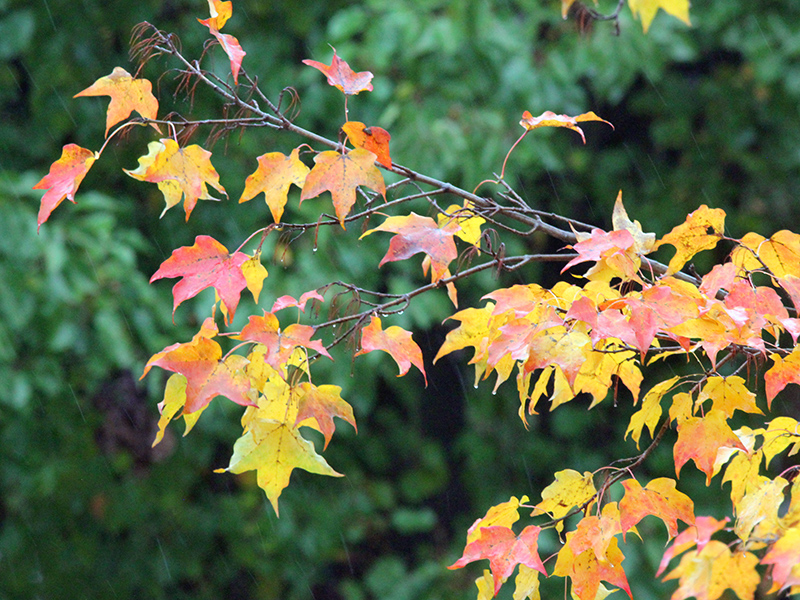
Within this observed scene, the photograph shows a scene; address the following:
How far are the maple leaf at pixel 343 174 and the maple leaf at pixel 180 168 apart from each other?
10 cm

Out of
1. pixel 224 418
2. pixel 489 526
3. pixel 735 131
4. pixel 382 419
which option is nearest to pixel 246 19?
pixel 224 418

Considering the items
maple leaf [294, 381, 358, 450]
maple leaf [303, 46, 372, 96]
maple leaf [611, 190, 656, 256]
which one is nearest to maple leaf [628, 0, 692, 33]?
maple leaf [611, 190, 656, 256]

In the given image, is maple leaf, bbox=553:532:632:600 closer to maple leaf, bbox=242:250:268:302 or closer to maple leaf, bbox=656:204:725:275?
maple leaf, bbox=656:204:725:275

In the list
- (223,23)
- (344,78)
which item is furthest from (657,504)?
(223,23)

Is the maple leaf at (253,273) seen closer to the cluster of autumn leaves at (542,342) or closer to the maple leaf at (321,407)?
the cluster of autumn leaves at (542,342)

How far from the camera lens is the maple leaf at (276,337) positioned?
0.74 metres

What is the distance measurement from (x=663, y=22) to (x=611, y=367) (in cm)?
197

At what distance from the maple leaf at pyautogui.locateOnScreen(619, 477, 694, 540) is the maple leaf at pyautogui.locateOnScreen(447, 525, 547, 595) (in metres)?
0.10

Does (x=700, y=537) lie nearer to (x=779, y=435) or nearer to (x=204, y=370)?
(x=779, y=435)

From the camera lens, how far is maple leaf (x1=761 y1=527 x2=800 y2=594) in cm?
61

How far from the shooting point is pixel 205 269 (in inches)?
31.8

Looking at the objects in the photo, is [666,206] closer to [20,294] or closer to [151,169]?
[20,294]

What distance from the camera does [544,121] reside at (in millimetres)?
863

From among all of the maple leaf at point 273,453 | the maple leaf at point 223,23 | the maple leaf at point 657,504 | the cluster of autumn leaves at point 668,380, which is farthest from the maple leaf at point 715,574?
the maple leaf at point 223,23
